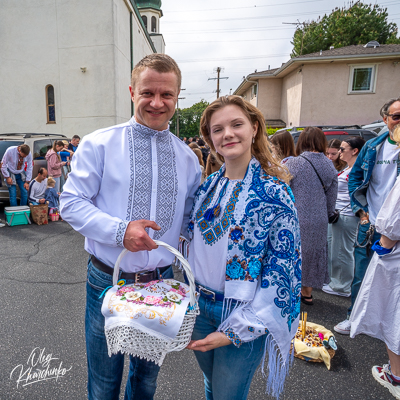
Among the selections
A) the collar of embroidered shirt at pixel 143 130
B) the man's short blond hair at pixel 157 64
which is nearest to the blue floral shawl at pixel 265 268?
the collar of embroidered shirt at pixel 143 130

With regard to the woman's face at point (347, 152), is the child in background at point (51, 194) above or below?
below

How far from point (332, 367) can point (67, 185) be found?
258 centimetres

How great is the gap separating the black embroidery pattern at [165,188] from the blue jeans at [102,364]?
0.32m

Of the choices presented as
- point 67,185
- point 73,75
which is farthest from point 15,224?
point 73,75

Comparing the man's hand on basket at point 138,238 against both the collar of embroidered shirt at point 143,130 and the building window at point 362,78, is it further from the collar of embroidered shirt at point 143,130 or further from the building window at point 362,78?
the building window at point 362,78

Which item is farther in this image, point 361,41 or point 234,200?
point 361,41

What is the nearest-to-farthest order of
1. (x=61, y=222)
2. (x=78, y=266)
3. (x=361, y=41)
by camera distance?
(x=78, y=266) → (x=61, y=222) → (x=361, y=41)

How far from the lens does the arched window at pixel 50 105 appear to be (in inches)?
622

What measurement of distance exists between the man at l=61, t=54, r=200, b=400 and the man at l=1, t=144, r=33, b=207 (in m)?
6.96

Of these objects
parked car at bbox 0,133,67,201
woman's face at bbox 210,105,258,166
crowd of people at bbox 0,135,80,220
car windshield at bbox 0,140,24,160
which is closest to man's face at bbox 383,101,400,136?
woman's face at bbox 210,105,258,166

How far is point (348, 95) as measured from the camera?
54.9 feet

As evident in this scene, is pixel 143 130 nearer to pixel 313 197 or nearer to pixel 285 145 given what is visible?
pixel 313 197

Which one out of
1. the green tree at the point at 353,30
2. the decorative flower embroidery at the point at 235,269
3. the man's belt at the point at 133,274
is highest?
the green tree at the point at 353,30

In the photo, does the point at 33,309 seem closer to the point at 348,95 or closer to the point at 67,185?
the point at 67,185
